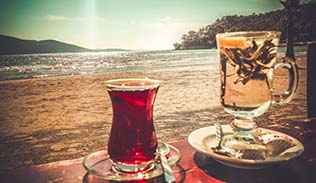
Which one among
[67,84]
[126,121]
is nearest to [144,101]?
[126,121]

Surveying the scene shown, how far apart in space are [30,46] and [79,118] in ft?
149

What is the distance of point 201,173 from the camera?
890mm

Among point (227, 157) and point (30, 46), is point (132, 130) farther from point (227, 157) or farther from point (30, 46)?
point (30, 46)

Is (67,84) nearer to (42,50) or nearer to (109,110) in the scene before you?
(109,110)

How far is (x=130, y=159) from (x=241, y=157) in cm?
35

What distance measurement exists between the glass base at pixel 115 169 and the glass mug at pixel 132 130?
12 mm

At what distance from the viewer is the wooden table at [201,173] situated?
85cm

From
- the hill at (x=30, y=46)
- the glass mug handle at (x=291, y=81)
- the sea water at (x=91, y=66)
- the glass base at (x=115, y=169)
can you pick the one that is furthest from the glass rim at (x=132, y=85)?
the hill at (x=30, y=46)

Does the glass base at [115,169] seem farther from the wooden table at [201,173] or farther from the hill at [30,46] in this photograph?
the hill at [30,46]

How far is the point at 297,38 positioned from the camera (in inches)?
1428

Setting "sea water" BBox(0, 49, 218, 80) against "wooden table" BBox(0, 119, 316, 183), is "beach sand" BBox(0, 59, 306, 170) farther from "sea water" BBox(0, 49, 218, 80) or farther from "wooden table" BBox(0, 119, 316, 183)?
"sea water" BBox(0, 49, 218, 80)

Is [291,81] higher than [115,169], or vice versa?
[291,81]

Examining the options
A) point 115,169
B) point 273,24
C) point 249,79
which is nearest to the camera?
point 115,169

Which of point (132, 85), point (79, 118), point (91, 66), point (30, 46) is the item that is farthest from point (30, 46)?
point (132, 85)
